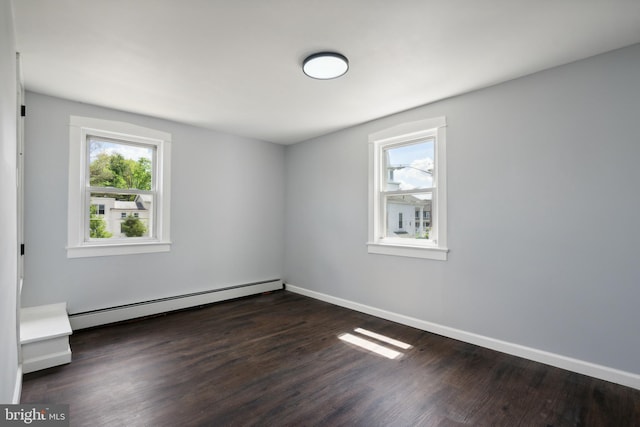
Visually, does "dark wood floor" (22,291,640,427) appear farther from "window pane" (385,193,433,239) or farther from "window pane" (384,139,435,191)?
"window pane" (384,139,435,191)

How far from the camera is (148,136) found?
4008 mm

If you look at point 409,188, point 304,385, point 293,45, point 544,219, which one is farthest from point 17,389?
point 544,219

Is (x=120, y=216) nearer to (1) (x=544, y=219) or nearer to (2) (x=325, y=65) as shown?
(2) (x=325, y=65)

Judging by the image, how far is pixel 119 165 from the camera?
391cm

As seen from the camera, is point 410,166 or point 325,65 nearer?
point 325,65

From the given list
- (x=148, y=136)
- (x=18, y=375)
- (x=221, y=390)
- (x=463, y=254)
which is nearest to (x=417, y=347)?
(x=463, y=254)

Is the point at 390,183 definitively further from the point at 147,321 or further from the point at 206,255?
the point at 147,321

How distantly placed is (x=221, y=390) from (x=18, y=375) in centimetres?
150

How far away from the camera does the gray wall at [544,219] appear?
7.86 ft

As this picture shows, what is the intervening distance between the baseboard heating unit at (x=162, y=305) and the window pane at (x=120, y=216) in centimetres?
91

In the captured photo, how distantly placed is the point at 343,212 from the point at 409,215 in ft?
3.47

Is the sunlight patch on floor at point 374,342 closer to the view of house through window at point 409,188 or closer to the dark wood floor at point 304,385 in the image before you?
the dark wood floor at point 304,385

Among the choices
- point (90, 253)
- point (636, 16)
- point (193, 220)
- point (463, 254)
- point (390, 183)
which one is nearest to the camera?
point (636, 16)

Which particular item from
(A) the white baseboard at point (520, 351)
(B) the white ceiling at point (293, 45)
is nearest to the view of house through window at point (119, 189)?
(B) the white ceiling at point (293, 45)
